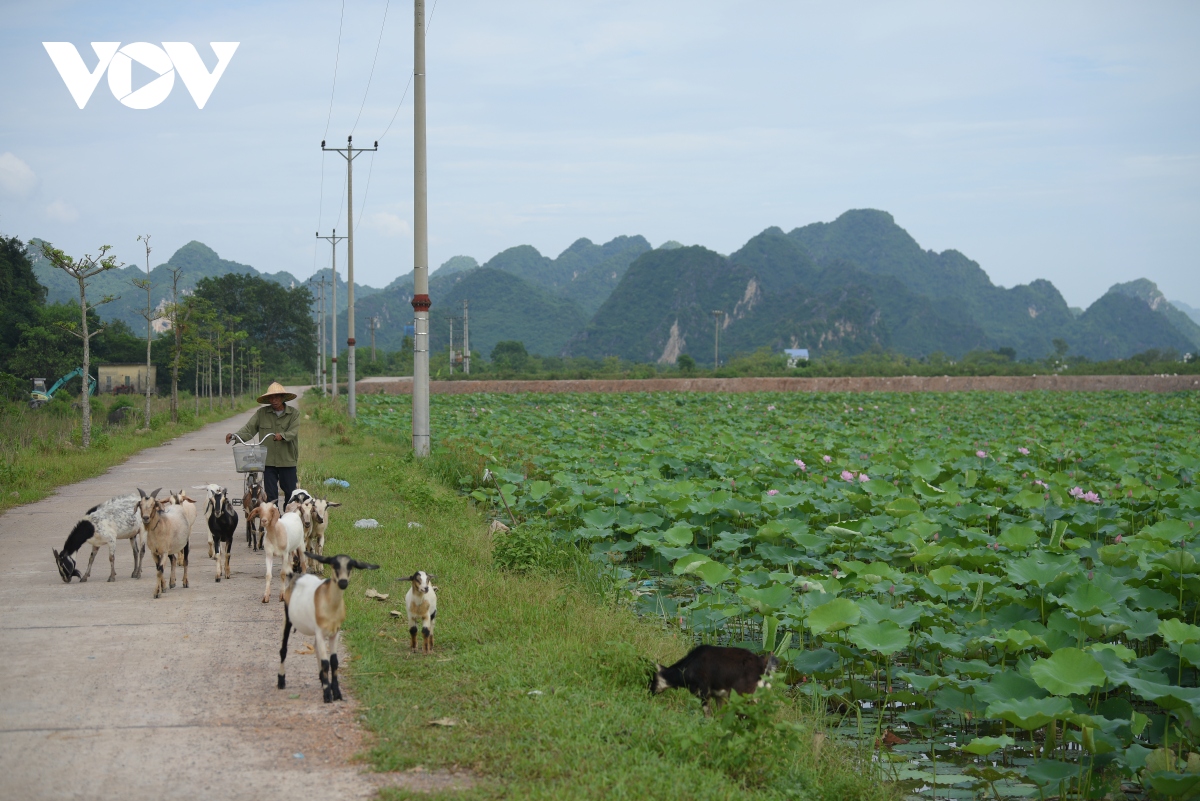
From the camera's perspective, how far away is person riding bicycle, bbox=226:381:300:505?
8.20 m

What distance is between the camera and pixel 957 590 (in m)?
5.92

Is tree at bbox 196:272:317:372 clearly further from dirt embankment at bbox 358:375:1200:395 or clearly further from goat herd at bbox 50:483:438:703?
goat herd at bbox 50:483:438:703

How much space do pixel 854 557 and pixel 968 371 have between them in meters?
51.7

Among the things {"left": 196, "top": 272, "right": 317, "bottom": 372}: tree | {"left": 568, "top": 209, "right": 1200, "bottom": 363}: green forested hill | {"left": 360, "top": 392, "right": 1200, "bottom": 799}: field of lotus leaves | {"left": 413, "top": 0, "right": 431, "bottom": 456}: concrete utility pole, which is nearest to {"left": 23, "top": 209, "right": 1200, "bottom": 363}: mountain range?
{"left": 568, "top": 209, "right": 1200, "bottom": 363}: green forested hill

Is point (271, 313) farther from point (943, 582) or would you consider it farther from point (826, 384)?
point (943, 582)

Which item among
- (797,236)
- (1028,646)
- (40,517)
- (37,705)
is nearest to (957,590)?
(1028,646)

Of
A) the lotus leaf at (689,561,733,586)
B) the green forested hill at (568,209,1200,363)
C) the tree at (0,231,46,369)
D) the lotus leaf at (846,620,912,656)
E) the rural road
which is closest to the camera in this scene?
the rural road

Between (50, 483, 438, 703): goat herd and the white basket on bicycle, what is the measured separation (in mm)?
193

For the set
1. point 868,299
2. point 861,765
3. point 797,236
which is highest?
point 797,236

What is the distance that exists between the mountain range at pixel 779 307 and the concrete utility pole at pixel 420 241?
256ft

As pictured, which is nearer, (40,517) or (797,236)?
(40,517)

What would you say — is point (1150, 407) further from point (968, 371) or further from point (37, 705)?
point (37, 705)

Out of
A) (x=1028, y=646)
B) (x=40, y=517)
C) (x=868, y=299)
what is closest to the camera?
(x=1028, y=646)

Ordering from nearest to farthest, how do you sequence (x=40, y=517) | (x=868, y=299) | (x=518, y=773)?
(x=518, y=773), (x=40, y=517), (x=868, y=299)
